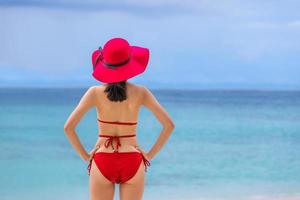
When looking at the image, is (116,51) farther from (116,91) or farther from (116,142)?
(116,142)

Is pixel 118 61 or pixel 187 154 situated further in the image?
pixel 187 154

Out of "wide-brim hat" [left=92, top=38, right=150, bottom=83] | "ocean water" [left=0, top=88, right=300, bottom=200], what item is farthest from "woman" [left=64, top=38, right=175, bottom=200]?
"ocean water" [left=0, top=88, right=300, bottom=200]

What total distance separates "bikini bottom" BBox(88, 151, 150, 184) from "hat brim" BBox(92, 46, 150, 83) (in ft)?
0.95

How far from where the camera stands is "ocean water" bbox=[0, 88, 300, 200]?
314 inches

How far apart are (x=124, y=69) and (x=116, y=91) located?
0.09 m

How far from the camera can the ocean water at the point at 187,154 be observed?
7965 millimetres

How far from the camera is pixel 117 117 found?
3.01 metres

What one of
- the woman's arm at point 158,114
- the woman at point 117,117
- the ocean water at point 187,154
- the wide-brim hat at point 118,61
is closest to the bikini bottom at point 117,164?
the woman at point 117,117

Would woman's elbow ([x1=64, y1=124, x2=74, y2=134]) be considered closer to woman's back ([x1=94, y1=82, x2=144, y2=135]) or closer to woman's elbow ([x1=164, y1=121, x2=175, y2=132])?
woman's back ([x1=94, y1=82, x2=144, y2=135])

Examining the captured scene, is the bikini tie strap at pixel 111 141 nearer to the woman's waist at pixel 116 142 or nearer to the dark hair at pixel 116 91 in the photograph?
the woman's waist at pixel 116 142

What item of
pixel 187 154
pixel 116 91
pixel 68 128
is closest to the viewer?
pixel 116 91

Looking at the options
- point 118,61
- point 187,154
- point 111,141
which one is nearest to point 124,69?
point 118,61

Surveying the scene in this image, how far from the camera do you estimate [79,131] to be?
13609 millimetres

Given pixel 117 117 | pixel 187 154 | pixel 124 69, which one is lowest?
pixel 117 117
